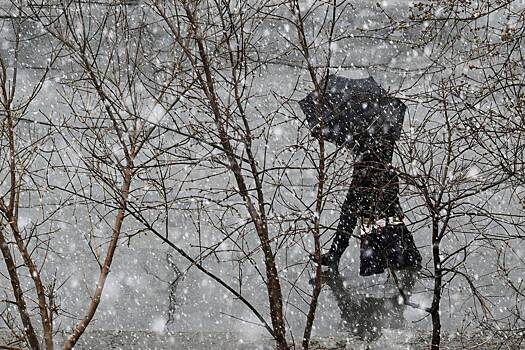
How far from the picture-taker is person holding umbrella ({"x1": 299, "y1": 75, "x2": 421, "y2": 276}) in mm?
6230

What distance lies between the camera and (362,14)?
17469mm

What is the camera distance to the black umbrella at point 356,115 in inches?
254

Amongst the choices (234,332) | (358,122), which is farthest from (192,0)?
(234,332)

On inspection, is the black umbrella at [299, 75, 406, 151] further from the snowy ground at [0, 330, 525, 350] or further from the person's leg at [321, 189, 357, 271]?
the snowy ground at [0, 330, 525, 350]

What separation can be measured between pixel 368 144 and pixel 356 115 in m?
0.75

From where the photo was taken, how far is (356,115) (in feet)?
22.9

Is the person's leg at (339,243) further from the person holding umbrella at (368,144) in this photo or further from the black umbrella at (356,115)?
the black umbrella at (356,115)

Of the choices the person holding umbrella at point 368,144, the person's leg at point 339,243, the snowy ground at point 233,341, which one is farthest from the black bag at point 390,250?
the snowy ground at point 233,341

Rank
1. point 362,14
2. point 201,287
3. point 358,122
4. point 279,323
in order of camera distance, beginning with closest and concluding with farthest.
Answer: point 279,323 → point 358,122 → point 201,287 → point 362,14

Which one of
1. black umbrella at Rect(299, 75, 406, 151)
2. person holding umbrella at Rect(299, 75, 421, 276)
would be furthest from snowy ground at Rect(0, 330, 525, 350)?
black umbrella at Rect(299, 75, 406, 151)

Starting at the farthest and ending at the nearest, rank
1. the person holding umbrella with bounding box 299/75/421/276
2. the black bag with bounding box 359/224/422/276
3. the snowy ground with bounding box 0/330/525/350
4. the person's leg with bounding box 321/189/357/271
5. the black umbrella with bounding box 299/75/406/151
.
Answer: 1. the snowy ground with bounding box 0/330/525/350
2. the person's leg with bounding box 321/189/357/271
3. the black bag with bounding box 359/224/422/276
4. the black umbrella with bounding box 299/75/406/151
5. the person holding umbrella with bounding box 299/75/421/276

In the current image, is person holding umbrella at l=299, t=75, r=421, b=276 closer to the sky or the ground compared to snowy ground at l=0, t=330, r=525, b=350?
closer to the sky

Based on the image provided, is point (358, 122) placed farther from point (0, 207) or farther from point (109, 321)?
point (109, 321)

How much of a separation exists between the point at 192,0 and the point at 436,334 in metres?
3.67
